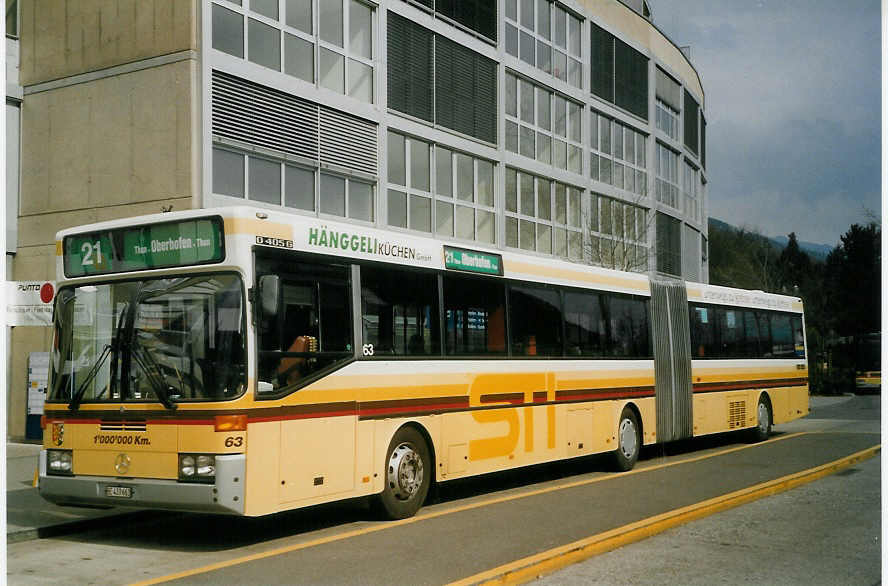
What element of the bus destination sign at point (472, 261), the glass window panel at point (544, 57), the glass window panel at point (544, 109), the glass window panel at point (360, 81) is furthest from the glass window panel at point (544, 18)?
the bus destination sign at point (472, 261)

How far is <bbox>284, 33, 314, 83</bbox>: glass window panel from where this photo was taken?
21188 millimetres

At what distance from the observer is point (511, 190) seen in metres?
30.4

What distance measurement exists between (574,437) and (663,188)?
28.3 metres

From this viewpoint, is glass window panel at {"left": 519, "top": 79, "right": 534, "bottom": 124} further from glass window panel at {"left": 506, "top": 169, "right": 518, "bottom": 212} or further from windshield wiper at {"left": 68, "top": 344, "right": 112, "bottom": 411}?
windshield wiper at {"left": 68, "top": 344, "right": 112, "bottom": 411}

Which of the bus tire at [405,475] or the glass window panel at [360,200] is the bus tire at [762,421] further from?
the bus tire at [405,475]

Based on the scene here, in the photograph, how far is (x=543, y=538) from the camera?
30.1 ft

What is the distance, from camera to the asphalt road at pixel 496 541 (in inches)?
306

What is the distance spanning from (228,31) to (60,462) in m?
12.1

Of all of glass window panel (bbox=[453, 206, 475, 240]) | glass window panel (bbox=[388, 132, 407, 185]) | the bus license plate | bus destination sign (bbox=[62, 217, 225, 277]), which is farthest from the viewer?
glass window panel (bbox=[453, 206, 475, 240])

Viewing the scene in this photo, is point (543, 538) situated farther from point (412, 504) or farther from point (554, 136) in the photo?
point (554, 136)

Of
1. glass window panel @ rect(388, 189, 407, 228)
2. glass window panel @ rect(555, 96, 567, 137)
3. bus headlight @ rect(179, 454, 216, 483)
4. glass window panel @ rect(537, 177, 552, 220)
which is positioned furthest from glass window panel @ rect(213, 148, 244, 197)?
glass window panel @ rect(555, 96, 567, 137)

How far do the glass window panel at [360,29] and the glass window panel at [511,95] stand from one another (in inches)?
281

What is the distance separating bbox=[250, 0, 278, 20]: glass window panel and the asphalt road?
11274mm

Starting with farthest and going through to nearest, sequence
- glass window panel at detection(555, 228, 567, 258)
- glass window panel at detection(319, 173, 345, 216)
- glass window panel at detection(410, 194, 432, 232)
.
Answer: glass window panel at detection(555, 228, 567, 258) → glass window panel at detection(410, 194, 432, 232) → glass window panel at detection(319, 173, 345, 216)
